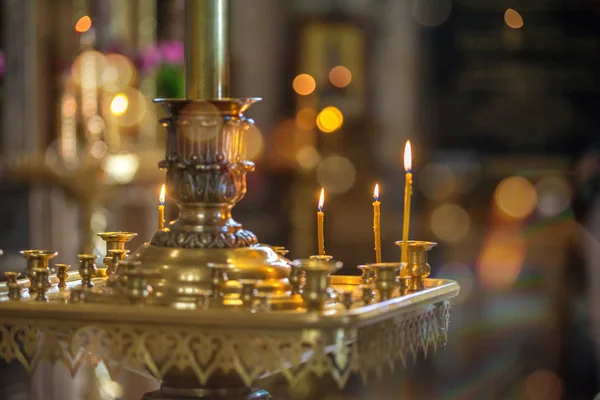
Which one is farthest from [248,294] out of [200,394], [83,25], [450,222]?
[450,222]

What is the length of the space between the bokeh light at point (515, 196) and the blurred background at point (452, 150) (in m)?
0.01

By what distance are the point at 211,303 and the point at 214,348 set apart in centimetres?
5

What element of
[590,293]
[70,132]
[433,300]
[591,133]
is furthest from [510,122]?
[433,300]

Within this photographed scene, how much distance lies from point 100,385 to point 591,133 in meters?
5.06

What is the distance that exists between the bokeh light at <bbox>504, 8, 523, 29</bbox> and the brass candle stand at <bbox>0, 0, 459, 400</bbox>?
7.35m

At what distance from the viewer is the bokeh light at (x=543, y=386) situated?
4.96 meters

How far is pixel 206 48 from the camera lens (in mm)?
1180

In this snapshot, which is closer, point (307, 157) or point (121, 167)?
point (121, 167)

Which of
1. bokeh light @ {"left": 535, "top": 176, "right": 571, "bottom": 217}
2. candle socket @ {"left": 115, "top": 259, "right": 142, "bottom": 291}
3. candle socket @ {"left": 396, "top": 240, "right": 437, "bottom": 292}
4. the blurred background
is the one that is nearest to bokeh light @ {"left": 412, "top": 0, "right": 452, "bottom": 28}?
the blurred background

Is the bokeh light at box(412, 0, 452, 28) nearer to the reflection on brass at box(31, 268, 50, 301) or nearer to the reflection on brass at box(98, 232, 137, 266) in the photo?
the reflection on brass at box(98, 232, 137, 266)

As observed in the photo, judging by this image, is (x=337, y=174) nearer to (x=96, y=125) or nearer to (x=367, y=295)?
(x=96, y=125)

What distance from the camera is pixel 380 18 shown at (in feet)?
27.0

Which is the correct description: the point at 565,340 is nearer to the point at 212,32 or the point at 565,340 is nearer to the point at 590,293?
the point at 590,293

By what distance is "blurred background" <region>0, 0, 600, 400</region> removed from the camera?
5.65 meters
